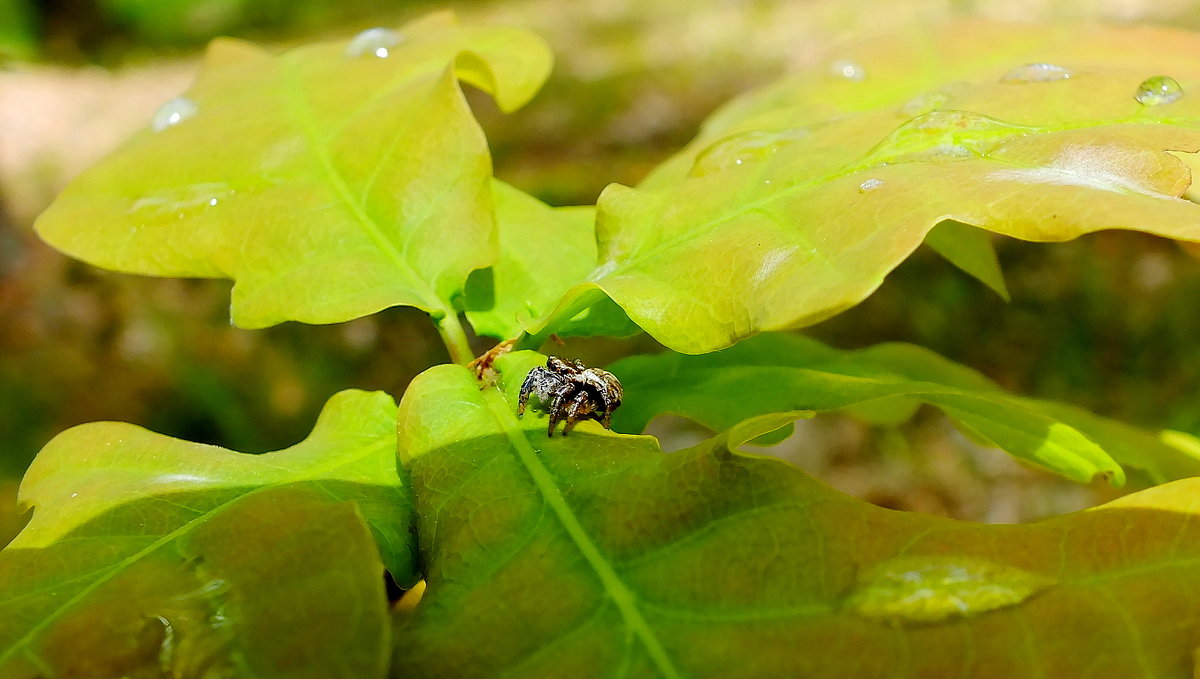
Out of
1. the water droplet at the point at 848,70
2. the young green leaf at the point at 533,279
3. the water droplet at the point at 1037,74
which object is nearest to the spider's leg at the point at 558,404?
the young green leaf at the point at 533,279

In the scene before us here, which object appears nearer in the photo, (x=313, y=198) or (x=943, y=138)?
(x=943, y=138)

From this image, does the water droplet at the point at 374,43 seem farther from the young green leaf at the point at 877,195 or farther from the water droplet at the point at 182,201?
the young green leaf at the point at 877,195

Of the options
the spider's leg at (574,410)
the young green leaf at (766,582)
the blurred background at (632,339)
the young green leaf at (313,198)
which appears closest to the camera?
the young green leaf at (766,582)

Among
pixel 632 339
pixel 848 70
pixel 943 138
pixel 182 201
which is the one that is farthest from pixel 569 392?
pixel 632 339

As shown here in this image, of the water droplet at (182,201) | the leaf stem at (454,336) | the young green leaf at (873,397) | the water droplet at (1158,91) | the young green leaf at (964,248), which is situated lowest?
the young green leaf at (873,397)

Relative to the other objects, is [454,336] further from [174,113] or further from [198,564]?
[174,113]

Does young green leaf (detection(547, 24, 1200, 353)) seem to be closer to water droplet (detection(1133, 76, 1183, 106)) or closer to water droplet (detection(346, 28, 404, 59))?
water droplet (detection(1133, 76, 1183, 106))
